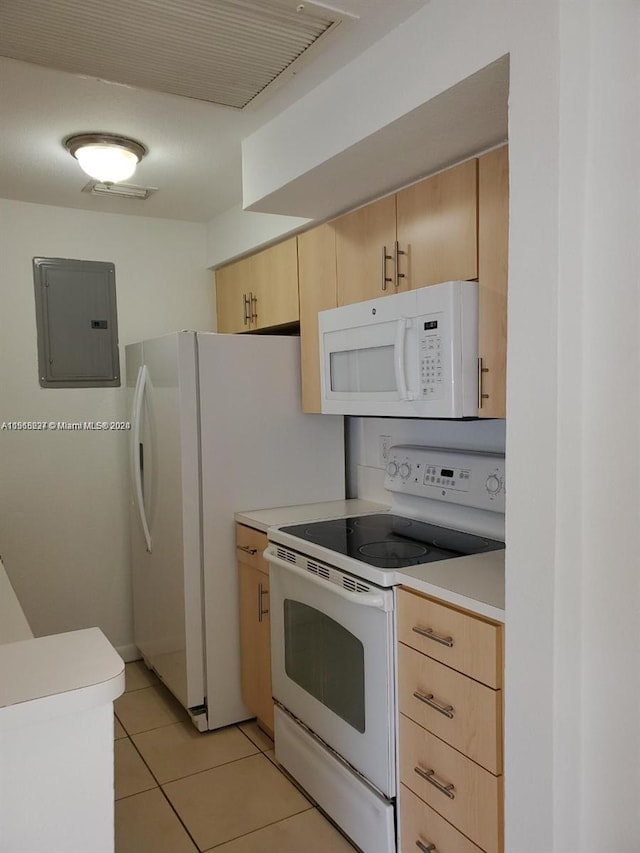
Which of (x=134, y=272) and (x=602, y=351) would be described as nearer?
(x=602, y=351)

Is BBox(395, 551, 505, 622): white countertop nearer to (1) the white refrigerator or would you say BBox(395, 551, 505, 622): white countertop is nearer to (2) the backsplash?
(2) the backsplash

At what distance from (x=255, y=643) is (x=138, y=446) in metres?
1.08

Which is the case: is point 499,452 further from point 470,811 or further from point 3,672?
point 3,672

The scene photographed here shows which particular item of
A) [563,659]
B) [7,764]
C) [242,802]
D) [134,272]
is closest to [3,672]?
[7,764]

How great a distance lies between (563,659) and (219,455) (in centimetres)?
174

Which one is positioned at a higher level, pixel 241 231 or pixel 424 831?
pixel 241 231

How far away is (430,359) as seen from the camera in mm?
2006

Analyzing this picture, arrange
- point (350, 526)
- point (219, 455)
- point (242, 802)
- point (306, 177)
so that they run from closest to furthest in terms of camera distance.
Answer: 1. point (306, 177)
2. point (242, 802)
3. point (350, 526)
4. point (219, 455)

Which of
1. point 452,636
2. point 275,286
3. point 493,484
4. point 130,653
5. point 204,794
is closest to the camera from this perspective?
point 452,636

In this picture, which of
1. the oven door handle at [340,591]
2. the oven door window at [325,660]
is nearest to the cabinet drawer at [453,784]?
the oven door window at [325,660]

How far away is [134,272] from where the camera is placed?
3.56 metres

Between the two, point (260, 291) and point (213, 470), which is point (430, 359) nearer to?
point (213, 470)

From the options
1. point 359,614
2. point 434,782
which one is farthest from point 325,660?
point 434,782

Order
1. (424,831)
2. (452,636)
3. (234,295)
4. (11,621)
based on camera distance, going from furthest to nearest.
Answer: (234,295) → (424,831) → (452,636) → (11,621)
